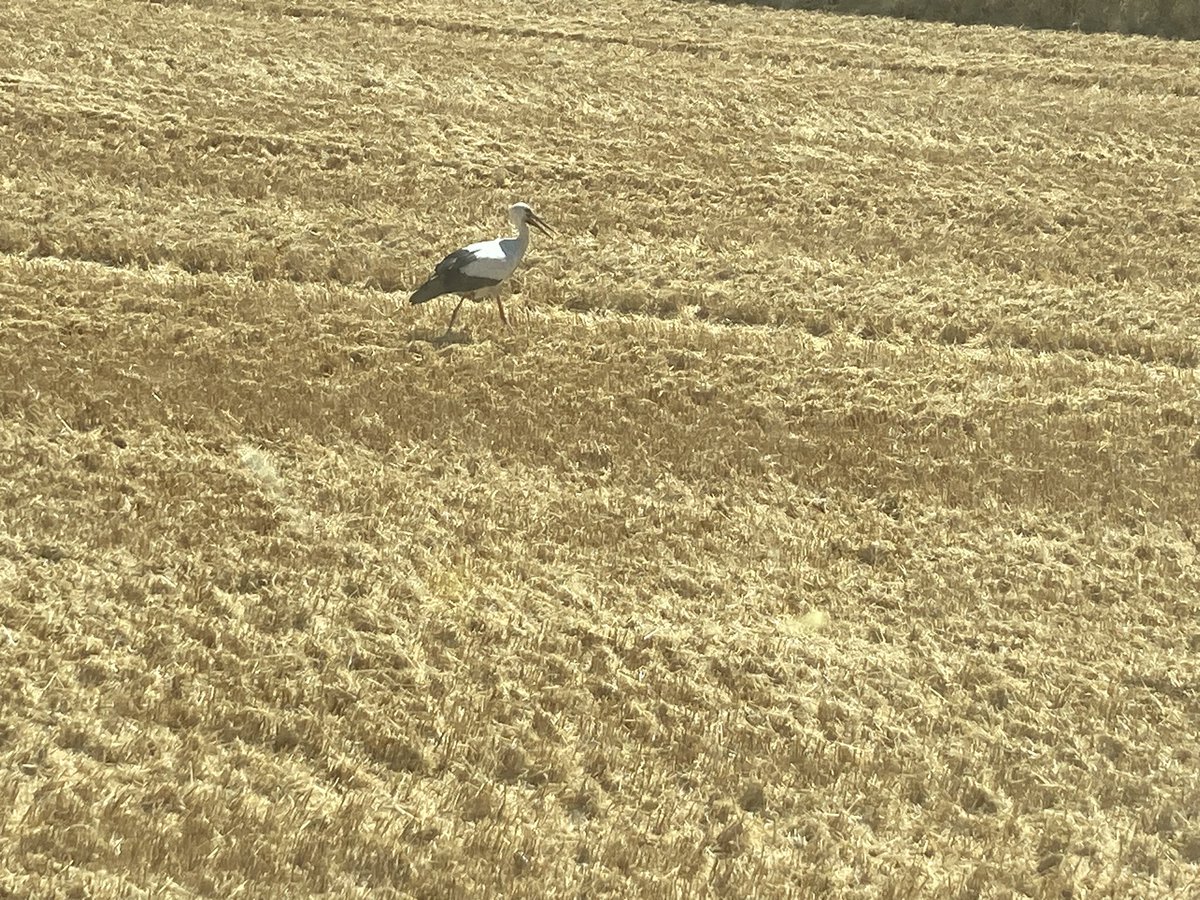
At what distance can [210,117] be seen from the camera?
14992mm

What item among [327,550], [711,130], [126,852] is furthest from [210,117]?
[126,852]

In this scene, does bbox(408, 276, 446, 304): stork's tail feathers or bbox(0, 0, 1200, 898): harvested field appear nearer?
bbox(0, 0, 1200, 898): harvested field

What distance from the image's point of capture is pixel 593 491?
8352 mm

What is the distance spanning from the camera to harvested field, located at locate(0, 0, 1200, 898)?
218 inches

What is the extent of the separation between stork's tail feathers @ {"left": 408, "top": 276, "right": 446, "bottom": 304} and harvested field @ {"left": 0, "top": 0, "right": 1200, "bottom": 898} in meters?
0.25

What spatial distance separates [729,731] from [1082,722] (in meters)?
1.58

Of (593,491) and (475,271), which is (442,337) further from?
(593,491)

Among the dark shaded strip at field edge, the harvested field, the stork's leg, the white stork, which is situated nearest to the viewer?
the harvested field

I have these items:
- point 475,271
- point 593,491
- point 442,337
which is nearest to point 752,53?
point 475,271

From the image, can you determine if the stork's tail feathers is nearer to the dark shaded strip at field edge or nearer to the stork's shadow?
the stork's shadow

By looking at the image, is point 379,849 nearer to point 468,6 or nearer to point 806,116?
point 806,116

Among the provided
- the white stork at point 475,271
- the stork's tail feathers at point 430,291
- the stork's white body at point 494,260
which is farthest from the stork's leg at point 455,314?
the stork's white body at point 494,260

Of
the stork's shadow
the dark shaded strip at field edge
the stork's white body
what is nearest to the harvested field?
the stork's shadow

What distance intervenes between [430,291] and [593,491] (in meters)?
2.85
